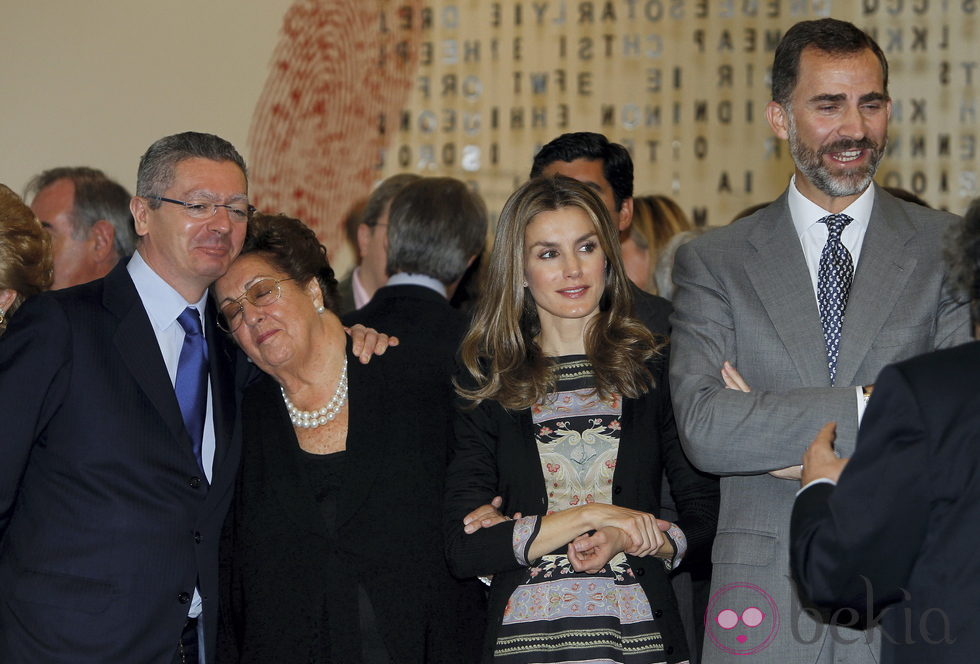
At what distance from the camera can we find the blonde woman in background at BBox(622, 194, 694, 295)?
4711 mm

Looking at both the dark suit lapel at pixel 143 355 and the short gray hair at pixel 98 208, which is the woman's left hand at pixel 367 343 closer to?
the dark suit lapel at pixel 143 355

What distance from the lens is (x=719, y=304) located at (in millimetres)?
2674

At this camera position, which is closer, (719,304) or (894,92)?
(719,304)

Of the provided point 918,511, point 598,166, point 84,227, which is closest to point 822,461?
point 918,511

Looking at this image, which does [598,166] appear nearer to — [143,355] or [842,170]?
[842,170]

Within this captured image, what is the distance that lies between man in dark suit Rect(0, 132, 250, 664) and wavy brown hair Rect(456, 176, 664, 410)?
675mm

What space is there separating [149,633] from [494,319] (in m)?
1.09

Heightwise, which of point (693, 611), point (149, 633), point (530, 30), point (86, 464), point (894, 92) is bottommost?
point (693, 611)

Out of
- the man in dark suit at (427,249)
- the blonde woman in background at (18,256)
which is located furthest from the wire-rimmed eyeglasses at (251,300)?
the man in dark suit at (427,249)

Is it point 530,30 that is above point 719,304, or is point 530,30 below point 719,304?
above

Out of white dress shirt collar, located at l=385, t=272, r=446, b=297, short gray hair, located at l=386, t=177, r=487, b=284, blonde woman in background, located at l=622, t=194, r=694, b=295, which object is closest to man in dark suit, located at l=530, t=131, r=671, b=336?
short gray hair, located at l=386, t=177, r=487, b=284

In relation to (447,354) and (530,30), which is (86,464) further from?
(530,30)

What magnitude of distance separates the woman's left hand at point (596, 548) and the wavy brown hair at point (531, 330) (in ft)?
1.18

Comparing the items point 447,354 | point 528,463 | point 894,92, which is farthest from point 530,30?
point 528,463
